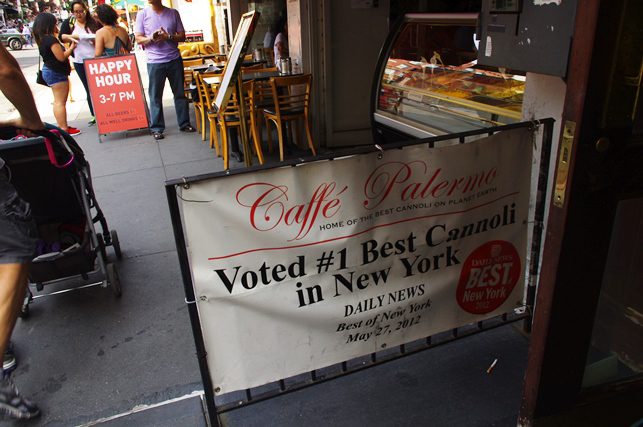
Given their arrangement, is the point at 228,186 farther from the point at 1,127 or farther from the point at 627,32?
the point at 1,127

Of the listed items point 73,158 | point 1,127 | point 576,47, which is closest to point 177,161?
point 73,158

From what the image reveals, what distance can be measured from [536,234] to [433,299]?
70 centimetres

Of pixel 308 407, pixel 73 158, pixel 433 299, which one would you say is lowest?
pixel 308 407

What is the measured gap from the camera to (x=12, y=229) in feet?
8.13

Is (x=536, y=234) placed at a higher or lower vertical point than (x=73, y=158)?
lower

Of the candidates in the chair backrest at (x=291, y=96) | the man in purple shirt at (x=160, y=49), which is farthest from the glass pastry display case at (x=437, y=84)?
the man in purple shirt at (x=160, y=49)

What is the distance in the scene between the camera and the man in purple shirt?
24.0 ft

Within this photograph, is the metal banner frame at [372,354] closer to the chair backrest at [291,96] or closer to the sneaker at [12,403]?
the sneaker at [12,403]

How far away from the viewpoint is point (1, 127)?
8.40 feet

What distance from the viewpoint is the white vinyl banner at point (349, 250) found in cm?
188

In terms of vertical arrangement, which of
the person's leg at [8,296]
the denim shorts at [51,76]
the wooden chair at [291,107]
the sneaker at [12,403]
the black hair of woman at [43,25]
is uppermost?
the black hair of woman at [43,25]

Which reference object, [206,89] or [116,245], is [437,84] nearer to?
[116,245]

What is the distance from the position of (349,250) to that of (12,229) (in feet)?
5.66

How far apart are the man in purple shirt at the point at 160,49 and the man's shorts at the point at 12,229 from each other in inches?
213
